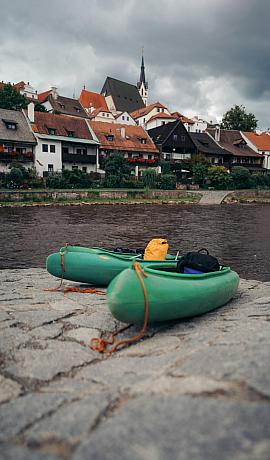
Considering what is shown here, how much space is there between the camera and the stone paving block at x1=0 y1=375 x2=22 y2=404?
116 inches

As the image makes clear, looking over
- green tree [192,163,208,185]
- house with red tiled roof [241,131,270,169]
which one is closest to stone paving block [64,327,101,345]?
green tree [192,163,208,185]

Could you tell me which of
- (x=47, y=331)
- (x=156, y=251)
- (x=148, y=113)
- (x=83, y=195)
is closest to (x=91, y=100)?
(x=148, y=113)

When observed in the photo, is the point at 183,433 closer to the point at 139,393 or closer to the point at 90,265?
the point at 139,393

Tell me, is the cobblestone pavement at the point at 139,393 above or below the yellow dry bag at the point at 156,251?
below

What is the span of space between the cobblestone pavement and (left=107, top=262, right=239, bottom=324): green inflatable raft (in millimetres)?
301

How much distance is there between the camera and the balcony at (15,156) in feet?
128

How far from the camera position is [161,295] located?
439 centimetres

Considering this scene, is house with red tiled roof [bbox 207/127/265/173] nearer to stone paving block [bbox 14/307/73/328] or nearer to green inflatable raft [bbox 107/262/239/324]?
green inflatable raft [bbox 107/262/239/324]

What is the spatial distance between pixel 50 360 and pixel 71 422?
1.33 metres

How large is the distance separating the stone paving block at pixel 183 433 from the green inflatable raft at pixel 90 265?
4.42 meters

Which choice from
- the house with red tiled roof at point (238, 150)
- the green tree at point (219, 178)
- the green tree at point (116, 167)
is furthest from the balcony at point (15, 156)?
the house with red tiled roof at point (238, 150)

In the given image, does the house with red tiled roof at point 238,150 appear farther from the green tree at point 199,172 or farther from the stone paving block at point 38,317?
the stone paving block at point 38,317

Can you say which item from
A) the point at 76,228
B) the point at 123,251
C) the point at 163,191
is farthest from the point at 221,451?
the point at 163,191

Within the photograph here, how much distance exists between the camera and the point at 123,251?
7969mm
